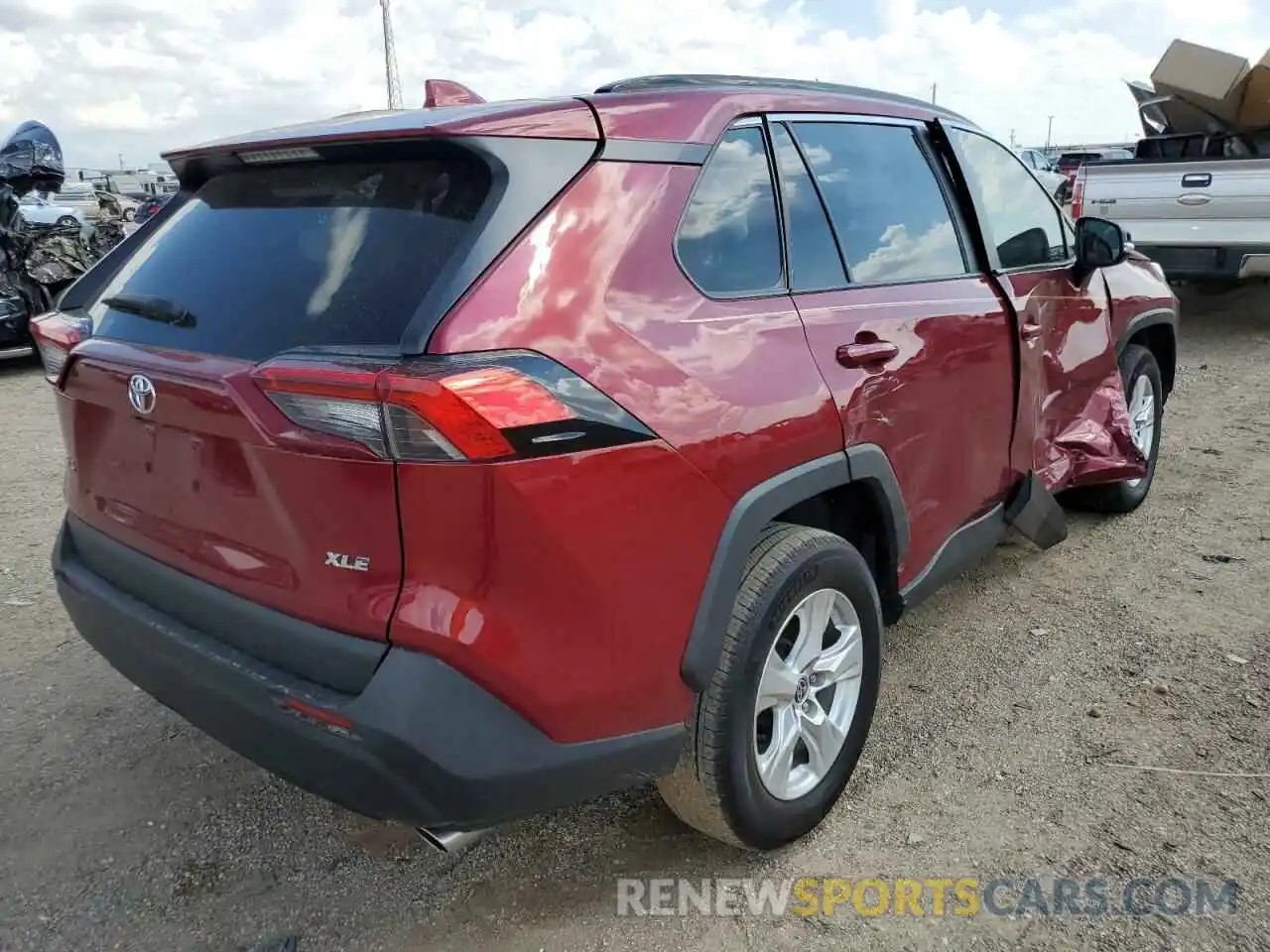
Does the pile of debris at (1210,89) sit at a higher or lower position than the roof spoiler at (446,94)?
higher

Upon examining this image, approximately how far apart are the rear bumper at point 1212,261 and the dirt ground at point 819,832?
214 inches

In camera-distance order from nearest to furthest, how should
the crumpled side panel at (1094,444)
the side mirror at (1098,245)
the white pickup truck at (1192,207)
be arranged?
the side mirror at (1098,245) → the crumpled side panel at (1094,444) → the white pickup truck at (1192,207)

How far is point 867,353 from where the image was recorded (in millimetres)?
2475

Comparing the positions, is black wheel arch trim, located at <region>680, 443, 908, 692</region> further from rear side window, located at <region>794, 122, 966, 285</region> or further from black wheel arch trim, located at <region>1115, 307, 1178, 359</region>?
black wheel arch trim, located at <region>1115, 307, 1178, 359</region>

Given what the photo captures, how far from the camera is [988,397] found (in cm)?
310

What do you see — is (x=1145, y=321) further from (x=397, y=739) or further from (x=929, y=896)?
(x=397, y=739)

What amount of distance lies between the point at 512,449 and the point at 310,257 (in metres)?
0.67

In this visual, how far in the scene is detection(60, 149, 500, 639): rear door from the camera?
1.75m

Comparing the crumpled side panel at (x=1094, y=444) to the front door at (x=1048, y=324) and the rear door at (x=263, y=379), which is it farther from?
the rear door at (x=263, y=379)

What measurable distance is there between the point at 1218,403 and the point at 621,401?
21.4 feet

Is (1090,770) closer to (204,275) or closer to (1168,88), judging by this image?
(204,275)

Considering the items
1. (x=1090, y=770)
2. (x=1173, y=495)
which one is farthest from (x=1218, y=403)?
(x=1090, y=770)

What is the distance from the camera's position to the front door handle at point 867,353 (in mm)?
2408

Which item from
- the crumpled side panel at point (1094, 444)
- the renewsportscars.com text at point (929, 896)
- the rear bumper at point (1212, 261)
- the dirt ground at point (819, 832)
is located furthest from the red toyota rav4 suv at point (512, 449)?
the rear bumper at point (1212, 261)
